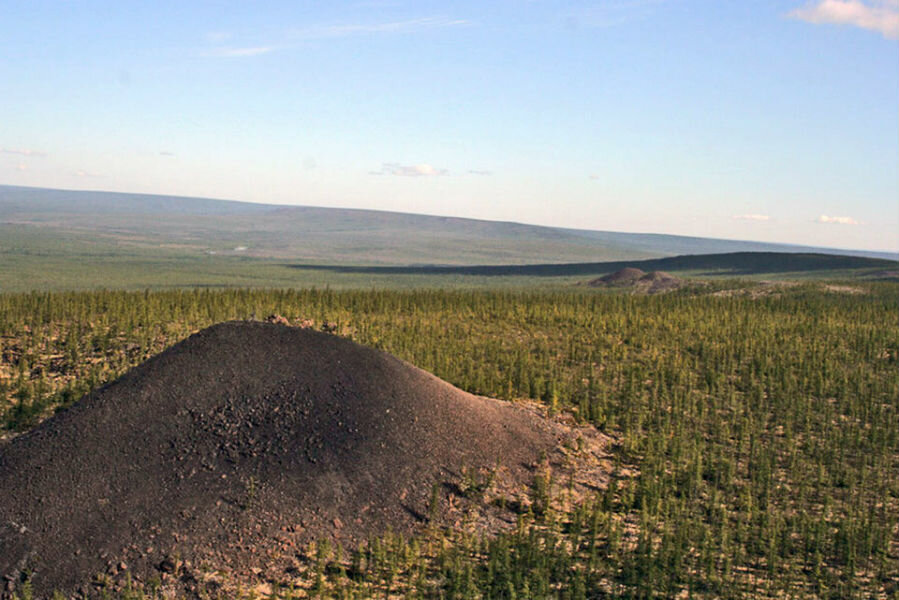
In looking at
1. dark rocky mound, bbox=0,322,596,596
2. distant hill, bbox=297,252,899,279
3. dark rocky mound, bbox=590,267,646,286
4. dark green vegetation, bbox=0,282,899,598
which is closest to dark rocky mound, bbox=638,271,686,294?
dark rocky mound, bbox=590,267,646,286

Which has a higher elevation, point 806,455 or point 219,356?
point 219,356

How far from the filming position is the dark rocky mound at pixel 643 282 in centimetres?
4597

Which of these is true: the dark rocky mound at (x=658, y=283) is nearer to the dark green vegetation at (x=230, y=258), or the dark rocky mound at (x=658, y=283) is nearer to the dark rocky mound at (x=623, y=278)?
the dark rocky mound at (x=623, y=278)

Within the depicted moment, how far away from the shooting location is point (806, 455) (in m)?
14.2

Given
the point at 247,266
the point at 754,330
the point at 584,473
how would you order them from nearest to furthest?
the point at 584,473, the point at 754,330, the point at 247,266

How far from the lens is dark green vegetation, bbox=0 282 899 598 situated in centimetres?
928

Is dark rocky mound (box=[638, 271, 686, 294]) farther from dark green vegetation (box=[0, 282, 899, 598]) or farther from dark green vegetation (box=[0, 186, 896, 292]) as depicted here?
dark green vegetation (box=[0, 186, 896, 292])

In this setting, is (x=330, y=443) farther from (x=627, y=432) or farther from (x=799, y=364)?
(x=799, y=364)

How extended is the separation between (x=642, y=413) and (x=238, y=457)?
26.7 ft

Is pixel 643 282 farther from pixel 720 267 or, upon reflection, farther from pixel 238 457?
pixel 238 457

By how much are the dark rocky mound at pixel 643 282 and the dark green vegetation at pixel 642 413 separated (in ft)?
47.3

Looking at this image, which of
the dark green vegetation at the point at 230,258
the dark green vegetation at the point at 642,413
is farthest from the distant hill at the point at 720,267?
the dark green vegetation at the point at 642,413

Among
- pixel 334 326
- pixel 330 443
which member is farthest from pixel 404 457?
pixel 334 326

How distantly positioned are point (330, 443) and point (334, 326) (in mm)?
11033
